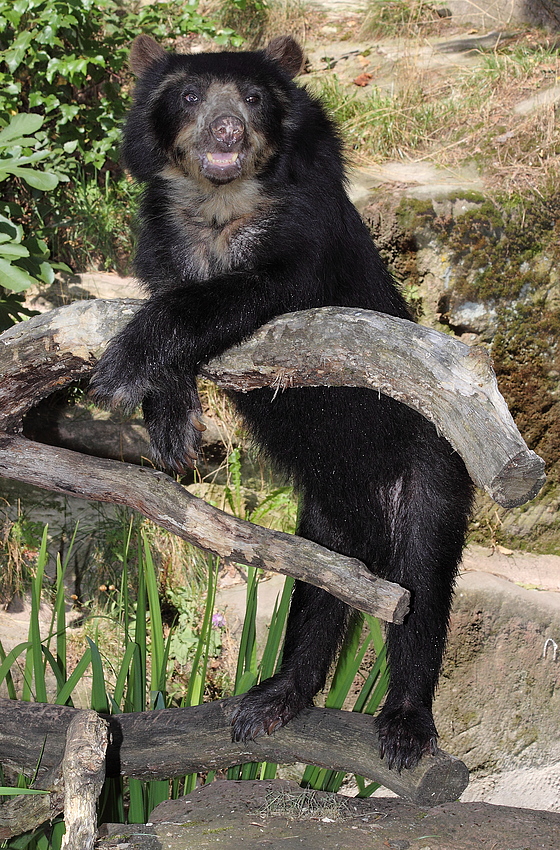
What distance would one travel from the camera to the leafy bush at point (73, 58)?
502 cm

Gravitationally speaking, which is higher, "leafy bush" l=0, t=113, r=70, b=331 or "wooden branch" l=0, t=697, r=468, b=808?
"leafy bush" l=0, t=113, r=70, b=331

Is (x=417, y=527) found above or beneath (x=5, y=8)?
beneath

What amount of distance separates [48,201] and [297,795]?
4.48 meters

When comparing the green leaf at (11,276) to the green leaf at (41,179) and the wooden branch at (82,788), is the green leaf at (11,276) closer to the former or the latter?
the green leaf at (41,179)

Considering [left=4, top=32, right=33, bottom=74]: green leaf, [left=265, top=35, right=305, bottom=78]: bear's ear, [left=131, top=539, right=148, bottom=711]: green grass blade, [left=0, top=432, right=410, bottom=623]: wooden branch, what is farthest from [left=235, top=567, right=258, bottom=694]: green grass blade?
[left=4, top=32, right=33, bottom=74]: green leaf

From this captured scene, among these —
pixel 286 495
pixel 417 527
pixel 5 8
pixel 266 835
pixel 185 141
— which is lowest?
pixel 266 835

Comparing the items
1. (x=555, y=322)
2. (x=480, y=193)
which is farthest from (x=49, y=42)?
(x=555, y=322)

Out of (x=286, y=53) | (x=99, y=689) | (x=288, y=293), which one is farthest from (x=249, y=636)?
(x=286, y=53)

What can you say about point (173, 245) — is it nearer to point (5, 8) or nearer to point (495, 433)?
point (495, 433)

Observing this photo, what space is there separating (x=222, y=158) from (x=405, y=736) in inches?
77.2

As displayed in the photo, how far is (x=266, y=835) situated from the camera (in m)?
2.63

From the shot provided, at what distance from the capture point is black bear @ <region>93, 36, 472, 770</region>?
101 inches

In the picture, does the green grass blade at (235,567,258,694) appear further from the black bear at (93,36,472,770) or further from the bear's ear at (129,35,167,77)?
the bear's ear at (129,35,167,77)

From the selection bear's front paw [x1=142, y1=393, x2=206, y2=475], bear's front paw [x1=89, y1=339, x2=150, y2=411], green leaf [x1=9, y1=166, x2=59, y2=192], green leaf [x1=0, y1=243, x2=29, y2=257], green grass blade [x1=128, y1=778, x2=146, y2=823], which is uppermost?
green leaf [x1=9, y1=166, x2=59, y2=192]
